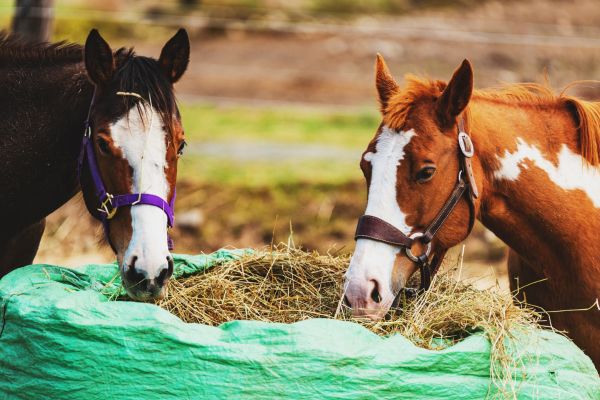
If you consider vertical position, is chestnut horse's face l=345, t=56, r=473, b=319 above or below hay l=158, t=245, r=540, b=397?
above

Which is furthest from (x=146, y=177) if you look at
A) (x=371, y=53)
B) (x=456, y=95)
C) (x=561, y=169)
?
(x=371, y=53)

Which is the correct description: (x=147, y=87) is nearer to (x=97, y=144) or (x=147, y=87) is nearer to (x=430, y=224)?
(x=97, y=144)

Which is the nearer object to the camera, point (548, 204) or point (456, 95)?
point (456, 95)

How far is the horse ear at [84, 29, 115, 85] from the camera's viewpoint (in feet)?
11.1

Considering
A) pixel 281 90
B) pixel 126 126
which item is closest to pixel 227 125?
pixel 281 90

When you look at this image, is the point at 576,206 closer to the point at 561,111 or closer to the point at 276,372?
the point at 561,111

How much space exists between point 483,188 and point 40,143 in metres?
1.86

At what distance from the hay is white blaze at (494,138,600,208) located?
51 cm

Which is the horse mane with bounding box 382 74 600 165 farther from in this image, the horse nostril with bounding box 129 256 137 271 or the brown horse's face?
the horse nostril with bounding box 129 256 137 271

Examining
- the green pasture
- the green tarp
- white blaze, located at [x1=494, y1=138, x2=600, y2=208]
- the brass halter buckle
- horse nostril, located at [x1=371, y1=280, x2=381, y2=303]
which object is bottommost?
the green pasture

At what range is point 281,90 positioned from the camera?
12.0m

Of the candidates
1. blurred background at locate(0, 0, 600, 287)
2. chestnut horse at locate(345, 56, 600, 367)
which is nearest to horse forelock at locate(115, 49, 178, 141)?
chestnut horse at locate(345, 56, 600, 367)

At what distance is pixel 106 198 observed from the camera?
128 inches

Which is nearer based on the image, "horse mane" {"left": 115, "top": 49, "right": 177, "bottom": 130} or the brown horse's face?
the brown horse's face
